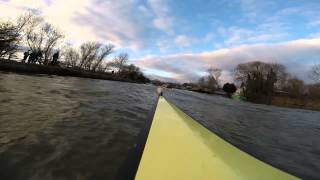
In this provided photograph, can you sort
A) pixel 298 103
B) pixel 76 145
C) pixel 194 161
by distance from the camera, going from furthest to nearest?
1. pixel 298 103
2. pixel 76 145
3. pixel 194 161

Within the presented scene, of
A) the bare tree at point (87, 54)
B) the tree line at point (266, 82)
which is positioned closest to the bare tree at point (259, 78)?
the tree line at point (266, 82)

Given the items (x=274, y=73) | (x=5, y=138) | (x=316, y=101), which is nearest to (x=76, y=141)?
(x=5, y=138)

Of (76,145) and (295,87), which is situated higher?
(295,87)

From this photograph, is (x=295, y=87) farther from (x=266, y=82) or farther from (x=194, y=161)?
(x=194, y=161)

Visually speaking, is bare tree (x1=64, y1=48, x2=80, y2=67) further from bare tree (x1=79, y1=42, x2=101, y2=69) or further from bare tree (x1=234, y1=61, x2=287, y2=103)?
bare tree (x1=234, y1=61, x2=287, y2=103)

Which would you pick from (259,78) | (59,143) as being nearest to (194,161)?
(59,143)

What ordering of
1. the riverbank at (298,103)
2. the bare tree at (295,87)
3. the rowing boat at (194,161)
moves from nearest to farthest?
the rowing boat at (194,161) < the riverbank at (298,103) < the bare tree at (295,87)

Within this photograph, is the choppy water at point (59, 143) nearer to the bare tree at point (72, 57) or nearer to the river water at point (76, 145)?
the river water at point (76, 145)

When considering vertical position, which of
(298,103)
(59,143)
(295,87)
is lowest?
(298,103)

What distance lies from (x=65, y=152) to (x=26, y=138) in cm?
99

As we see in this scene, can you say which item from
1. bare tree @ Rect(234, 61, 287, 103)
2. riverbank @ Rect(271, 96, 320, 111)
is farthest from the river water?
bare tree @ Rect(234, 61, 287, 103)

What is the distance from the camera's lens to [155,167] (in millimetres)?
2775

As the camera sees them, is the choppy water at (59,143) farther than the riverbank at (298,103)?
No

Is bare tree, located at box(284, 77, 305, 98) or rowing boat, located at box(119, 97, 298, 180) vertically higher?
bare tree, located at box(284, 77, 305, 98)
